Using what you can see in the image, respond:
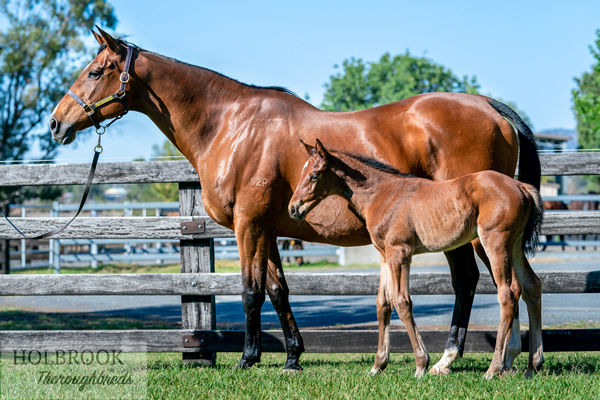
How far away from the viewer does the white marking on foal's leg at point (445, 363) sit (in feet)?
16.0

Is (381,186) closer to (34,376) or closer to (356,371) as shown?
(356,371)

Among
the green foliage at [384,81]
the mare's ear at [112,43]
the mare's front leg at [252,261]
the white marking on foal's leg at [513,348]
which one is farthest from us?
the green foliage at [384,81]

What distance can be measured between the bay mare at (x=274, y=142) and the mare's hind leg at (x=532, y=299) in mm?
680

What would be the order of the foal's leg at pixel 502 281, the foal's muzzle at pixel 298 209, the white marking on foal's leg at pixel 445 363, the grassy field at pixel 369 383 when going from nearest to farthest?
the grassy field at pixel 369 383, the foal's leg at pixel 502 281, the foal's muzzle at pixel 298 209, the white marking on foal's leg at pixel 445 363

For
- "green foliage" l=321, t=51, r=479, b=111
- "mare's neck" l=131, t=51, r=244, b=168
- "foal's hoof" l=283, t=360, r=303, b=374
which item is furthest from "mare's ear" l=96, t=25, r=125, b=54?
"green foliage" l=321, t=51, r=479, b=111

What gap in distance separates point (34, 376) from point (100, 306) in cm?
811

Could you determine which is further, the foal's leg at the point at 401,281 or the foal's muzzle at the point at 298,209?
the foal's muzzle at the point at 298,209

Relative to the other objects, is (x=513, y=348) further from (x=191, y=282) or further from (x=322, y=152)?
(x=191, y=282)

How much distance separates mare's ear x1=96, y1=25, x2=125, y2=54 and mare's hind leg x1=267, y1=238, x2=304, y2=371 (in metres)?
2.12

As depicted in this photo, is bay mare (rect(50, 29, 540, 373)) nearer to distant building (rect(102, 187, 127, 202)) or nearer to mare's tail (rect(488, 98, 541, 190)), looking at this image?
mare's tail (rect(488, 98, 541, 190))

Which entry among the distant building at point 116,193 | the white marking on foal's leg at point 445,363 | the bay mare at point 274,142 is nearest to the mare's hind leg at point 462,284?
the bay mare at point 274,142

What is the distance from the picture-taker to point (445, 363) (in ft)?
16.6

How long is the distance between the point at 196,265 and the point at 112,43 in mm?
2192

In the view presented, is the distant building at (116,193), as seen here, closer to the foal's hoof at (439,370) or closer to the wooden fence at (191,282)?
the wooden fence at (191,282)
